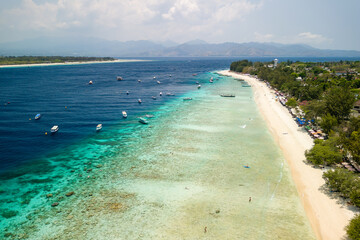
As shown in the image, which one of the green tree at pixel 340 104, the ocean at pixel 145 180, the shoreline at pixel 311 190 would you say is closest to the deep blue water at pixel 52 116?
the ocean at pixel 145 180

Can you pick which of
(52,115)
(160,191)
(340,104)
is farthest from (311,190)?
(52,115)

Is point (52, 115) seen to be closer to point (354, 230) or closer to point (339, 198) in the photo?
point (339, 198)

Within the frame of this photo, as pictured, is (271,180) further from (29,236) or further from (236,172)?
(29,236)

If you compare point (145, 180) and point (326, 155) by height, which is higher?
point (326, 155)

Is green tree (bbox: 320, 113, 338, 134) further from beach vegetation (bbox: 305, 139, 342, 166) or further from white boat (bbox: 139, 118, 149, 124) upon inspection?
white boat (bbox: 139, 118, 149, 124)

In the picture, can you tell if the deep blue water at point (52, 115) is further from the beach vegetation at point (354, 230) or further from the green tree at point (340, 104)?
the green tree at point (340, 104)

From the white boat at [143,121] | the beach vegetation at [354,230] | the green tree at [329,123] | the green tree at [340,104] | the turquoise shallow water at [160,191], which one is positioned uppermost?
the green tree at [340,104]

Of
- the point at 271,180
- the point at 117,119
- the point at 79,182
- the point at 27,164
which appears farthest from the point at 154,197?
the point at 117,119
